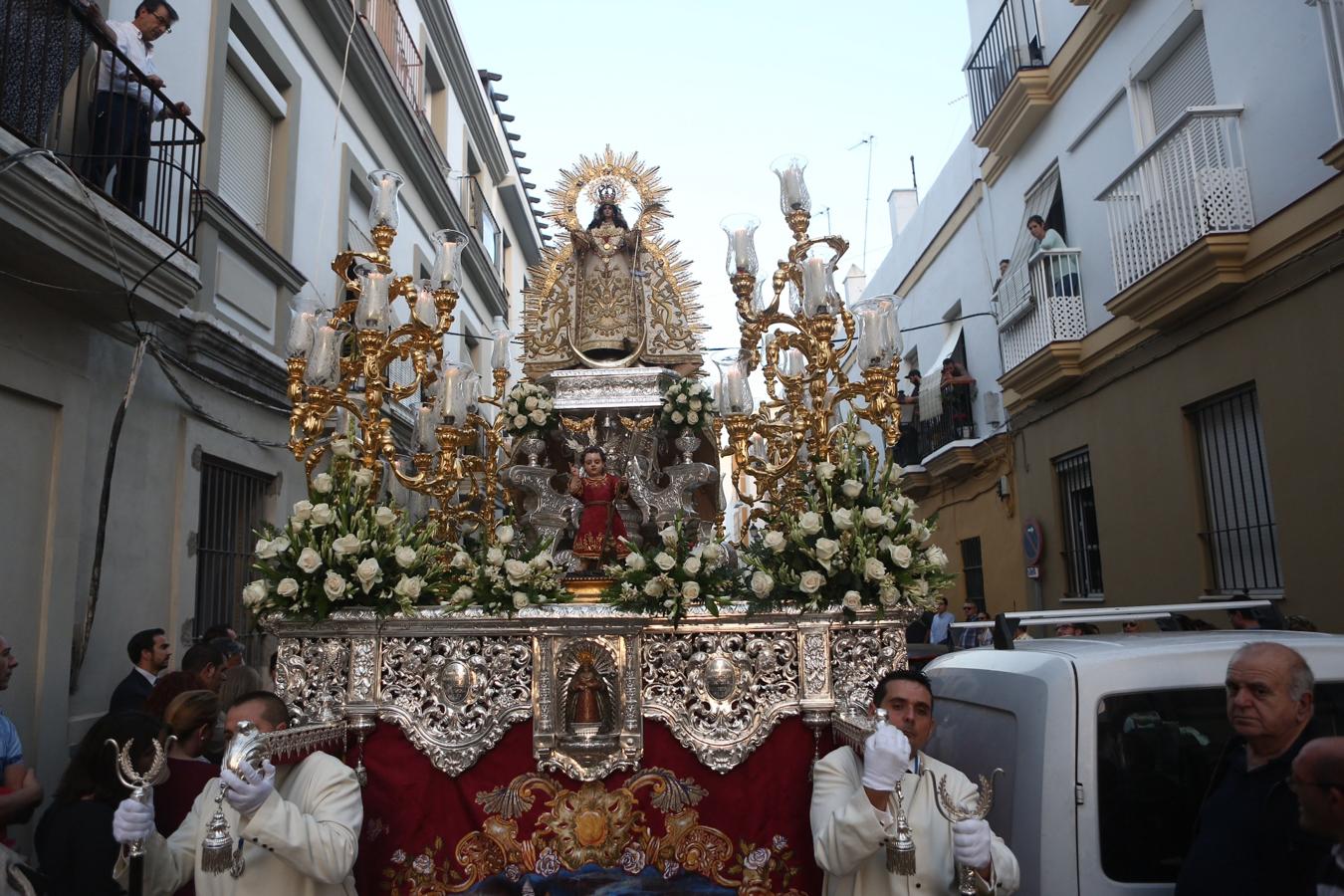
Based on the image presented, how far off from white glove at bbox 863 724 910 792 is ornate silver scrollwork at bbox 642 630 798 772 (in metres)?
1.27

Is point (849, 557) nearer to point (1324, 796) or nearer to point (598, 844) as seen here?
point (598, 844)

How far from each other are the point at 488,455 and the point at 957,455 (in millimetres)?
8628

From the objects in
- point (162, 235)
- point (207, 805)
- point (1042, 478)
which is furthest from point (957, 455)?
point (207, 805)

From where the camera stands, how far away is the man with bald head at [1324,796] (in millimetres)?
1872

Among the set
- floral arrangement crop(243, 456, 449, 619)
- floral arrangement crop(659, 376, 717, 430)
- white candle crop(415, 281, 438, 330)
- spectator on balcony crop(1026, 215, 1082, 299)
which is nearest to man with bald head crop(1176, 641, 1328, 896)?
floral arrangement crop(243, 456, 449, 619)

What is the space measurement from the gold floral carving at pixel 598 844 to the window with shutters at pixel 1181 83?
708 centimetres

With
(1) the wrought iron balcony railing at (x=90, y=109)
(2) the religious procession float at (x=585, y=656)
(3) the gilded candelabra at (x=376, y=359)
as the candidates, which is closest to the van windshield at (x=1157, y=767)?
(2) the religious procession float at (x=585, y=656)

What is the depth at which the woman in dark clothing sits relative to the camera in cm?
293

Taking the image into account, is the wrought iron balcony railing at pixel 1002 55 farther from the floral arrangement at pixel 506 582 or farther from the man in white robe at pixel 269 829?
the man in white robe at pixel 269 829

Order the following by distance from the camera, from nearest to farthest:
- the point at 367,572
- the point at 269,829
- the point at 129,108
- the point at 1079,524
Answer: the point at 269,829, the point at 367,572, the point at 129,108, the point at 1079,524

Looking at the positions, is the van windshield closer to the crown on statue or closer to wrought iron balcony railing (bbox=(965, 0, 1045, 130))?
the crown on statue

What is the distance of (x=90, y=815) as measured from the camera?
9.80 ft

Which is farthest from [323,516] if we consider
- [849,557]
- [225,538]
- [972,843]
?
[225,538]

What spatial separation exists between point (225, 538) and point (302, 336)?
422cm
